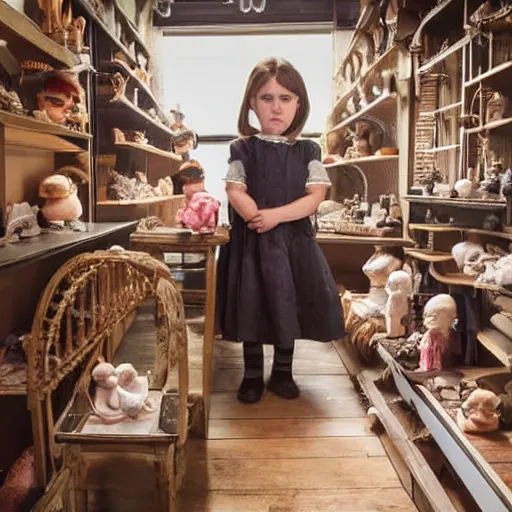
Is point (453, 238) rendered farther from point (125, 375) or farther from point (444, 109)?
point (125, 375)

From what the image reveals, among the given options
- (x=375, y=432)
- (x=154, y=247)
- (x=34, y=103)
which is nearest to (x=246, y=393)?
(x=375, y=432)

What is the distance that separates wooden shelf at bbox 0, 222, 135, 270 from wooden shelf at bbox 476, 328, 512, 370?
113 cm

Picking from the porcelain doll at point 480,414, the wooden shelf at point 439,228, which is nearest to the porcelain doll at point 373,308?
the wooden shelf at point 439,228

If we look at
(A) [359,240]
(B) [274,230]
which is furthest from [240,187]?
(A) [359,240]

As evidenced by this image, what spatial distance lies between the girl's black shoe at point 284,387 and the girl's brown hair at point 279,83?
829mm

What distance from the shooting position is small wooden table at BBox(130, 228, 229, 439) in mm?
1800

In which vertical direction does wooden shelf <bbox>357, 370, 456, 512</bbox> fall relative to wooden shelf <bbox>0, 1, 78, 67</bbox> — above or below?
below

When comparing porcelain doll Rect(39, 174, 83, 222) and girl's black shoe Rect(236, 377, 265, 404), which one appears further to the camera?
girl's black shoe Rect(236, 377, 265, 404)

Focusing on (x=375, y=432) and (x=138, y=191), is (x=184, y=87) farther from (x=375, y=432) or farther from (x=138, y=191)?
(x=375, y=432)

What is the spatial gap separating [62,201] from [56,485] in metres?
1.01

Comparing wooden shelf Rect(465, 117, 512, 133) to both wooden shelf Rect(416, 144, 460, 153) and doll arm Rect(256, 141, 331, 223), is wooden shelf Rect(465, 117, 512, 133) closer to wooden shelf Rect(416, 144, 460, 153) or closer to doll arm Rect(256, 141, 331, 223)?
wooden shelf Rect(416, 144, 460, 153)

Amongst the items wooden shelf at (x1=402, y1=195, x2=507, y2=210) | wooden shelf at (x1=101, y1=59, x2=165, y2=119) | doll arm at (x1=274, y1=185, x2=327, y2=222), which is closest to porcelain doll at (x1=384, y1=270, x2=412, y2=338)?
wooden shelf at (x1=402, y1=195, x2=507, y2=210)

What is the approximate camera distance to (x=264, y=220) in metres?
2.03

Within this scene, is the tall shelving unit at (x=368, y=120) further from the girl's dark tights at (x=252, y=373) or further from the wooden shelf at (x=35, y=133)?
the wooden shelf at (x=35, y=133)
